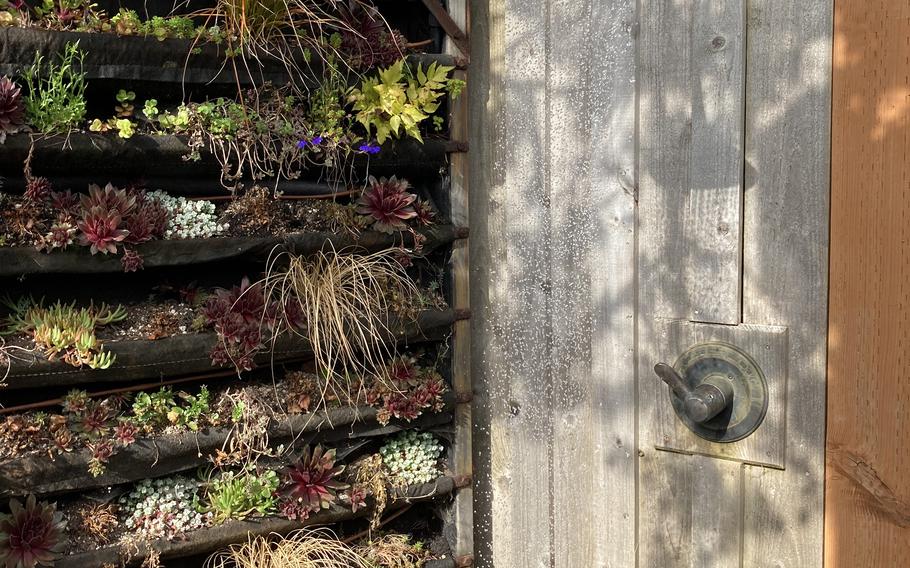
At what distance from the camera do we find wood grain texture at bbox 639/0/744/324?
7.50 feet

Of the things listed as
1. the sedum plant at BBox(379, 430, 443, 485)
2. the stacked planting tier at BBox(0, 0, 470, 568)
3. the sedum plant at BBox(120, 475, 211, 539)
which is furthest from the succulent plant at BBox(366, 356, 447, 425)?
the sedum plant at BBox(120, 475, 211, 539)

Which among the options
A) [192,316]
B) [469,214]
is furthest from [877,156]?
[192,316]

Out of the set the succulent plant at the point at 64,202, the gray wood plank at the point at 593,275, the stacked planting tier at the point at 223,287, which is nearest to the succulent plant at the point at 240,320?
the stacked planting tier at the point at 223,287

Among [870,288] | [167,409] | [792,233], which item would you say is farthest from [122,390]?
[870,288]

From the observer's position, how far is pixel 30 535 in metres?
2.17

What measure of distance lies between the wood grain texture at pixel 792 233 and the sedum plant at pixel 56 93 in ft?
6.07

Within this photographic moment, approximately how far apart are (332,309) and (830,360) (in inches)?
57.9

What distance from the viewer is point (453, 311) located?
9.69 feet

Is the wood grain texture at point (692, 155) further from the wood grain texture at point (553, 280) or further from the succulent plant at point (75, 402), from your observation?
the succulent plant at point (75, 402)

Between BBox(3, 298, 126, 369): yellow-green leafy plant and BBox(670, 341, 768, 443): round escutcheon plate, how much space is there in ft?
5.49

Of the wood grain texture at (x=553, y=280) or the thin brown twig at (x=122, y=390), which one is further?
the wood grain texture at (x=553, y=280)

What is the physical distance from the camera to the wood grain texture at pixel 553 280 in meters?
2.57

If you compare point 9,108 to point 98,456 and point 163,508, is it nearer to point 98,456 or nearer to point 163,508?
point 98,456

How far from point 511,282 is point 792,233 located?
1.02 m
